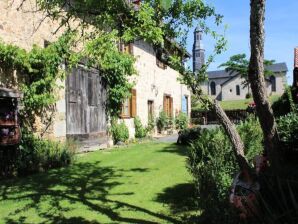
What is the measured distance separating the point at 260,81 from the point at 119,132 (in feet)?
43.8

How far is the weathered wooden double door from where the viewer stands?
1482 centimetres

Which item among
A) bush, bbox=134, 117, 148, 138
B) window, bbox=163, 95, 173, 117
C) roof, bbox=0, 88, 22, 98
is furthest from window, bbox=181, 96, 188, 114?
roof, bbox=0, 88, 22, 98

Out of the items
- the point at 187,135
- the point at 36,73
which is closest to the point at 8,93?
the point at 36,73

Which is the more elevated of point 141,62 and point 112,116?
point 141,62

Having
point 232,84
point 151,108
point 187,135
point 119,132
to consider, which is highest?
point 232,84

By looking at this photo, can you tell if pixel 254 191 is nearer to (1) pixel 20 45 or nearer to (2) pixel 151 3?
(2) pixel 151 3

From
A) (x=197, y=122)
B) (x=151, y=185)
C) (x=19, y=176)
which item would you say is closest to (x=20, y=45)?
(x=19, y=176)

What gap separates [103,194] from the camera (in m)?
8.39

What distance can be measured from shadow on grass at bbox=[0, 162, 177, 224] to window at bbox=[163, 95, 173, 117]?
45.4 ft

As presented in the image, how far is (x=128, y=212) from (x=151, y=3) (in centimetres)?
332

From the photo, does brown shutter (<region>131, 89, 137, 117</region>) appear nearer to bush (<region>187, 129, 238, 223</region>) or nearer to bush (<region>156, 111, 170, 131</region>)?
bush (<region>156, 111, 170, 131</region>)

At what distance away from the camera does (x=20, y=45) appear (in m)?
12.3

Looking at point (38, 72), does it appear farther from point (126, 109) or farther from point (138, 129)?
point (138, 129)

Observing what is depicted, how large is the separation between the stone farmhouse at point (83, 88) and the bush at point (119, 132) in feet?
1.55
